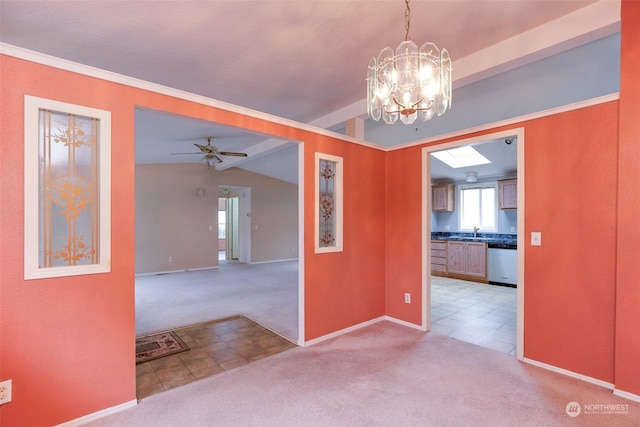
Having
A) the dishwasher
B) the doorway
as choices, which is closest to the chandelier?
the dishwasher

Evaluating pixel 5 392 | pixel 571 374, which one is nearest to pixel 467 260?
pixel 571 374

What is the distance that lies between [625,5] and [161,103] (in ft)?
11.4

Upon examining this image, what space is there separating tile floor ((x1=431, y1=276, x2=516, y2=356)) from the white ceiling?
9.26 ft

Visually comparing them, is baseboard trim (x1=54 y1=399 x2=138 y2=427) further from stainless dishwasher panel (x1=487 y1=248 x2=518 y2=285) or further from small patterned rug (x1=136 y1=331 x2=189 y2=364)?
stainless dishwasher panel (x1=487 y1=248 x2=518 y2=285)

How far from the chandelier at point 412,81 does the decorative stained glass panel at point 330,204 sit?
135cm

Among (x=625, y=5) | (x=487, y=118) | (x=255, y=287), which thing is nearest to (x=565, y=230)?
(x=625, y=5)

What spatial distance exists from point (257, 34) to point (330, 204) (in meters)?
1.80

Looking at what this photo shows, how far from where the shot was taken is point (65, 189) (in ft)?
6.08

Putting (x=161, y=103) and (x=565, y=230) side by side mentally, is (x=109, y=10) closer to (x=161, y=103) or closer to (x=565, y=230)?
(x=161, y=103)

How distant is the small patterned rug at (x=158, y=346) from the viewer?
2.82 m

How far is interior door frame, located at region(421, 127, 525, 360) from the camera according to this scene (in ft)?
8.99

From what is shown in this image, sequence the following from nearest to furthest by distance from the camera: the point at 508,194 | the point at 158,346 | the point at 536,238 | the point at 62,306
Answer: the point at 62,306
the point at 536,238
the point at 158,346
the point at 508,194

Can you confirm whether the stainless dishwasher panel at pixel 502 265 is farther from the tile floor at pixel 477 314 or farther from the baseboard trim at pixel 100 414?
the baseboard trim at pixel 100 414

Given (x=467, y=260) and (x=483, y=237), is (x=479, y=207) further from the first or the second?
(x=467, y=260)
